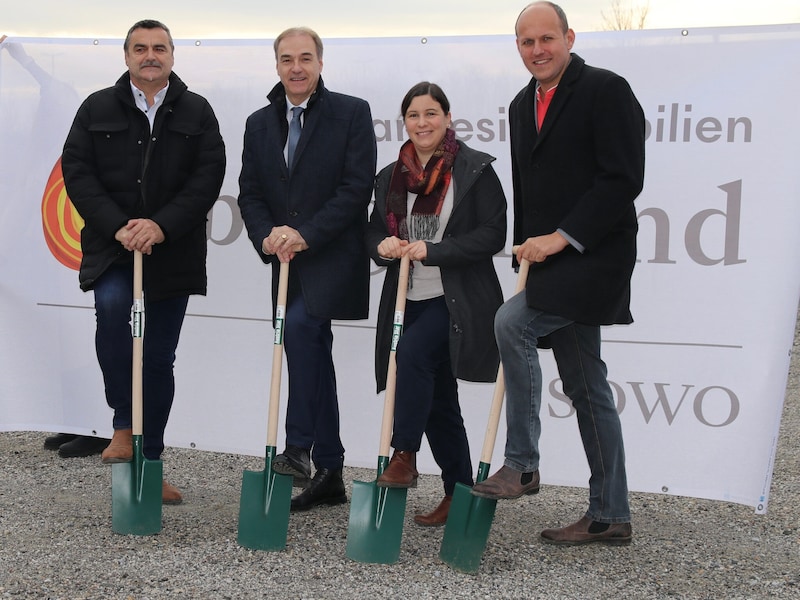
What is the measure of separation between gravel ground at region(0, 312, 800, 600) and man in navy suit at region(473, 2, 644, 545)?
1.23ft

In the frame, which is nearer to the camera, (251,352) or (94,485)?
(94,485)

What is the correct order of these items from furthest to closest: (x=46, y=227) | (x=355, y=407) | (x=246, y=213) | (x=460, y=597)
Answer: (x=46, y=227) < (x=355, y=407) < (x=246, y=213) < (x=460, y=597)

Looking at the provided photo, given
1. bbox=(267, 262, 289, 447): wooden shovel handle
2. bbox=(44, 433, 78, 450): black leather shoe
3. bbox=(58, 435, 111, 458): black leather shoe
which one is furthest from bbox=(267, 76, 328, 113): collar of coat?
bbox=(44, 433, 78, 450): black leather shoe

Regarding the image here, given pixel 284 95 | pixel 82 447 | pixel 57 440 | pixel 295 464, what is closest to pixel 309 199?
pixel 284 95

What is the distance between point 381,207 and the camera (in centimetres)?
398

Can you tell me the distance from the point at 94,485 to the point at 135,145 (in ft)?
5.67

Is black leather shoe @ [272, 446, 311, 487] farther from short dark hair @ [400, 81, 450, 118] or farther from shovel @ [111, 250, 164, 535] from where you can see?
short dark hair @ [400, 81, 450, 118]

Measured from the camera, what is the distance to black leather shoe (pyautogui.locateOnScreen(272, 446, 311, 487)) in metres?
3.87

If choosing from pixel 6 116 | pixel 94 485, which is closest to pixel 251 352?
pixel 94 485

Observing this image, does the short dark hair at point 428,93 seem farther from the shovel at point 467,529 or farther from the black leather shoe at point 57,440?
the black leather shoe at point 57,440

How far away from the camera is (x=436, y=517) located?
415cm

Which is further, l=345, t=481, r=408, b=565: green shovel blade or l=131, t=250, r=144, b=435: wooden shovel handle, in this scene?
l=131, t=250, r=144, b=435: wooden shovel handle

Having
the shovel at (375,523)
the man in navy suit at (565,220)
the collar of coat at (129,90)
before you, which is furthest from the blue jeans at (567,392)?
the collar of coat at (129,90)

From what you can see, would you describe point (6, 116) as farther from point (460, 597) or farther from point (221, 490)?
point (460, 597)
